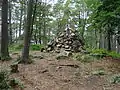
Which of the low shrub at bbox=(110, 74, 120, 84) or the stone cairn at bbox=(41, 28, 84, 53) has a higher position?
the stone cairn at bbox=(41, 28, 84, 53)

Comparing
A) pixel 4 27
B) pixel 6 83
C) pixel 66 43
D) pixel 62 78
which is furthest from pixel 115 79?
pixel 66 43

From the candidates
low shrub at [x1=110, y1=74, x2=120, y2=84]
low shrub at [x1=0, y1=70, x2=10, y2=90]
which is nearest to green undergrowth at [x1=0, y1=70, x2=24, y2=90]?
low shrub at [x1=0, y1=70, x2=10, y2=90]

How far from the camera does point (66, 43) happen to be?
17250 millimetres

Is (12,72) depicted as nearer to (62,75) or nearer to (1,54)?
(62,75)

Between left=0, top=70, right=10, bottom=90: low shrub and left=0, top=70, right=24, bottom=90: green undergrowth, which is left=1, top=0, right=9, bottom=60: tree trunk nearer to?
left=0, top=70, right=24, bottom=90: green undergrowth

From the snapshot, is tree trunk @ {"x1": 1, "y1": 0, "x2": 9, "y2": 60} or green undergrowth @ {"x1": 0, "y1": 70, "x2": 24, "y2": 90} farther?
tree trunk @ {"x1": 1, "y1": 0, "x2": 9, "y2": 60}

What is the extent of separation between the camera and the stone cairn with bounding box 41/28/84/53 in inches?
667

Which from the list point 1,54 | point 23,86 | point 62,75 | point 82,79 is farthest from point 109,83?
point 1,54

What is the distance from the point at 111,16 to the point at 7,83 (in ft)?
26.5

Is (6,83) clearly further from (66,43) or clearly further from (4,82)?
(66,43)

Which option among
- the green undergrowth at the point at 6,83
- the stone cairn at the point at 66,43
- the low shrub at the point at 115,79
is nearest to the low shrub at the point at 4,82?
the green undergrowth at the point at 6,83

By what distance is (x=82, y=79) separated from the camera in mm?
8891

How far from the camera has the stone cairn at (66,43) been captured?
16952 mm

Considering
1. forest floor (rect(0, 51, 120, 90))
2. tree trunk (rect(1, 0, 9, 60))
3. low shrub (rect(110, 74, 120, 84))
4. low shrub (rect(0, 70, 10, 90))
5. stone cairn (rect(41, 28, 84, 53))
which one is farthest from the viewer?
stone cairn (rect(41, 28, 84, 53))
